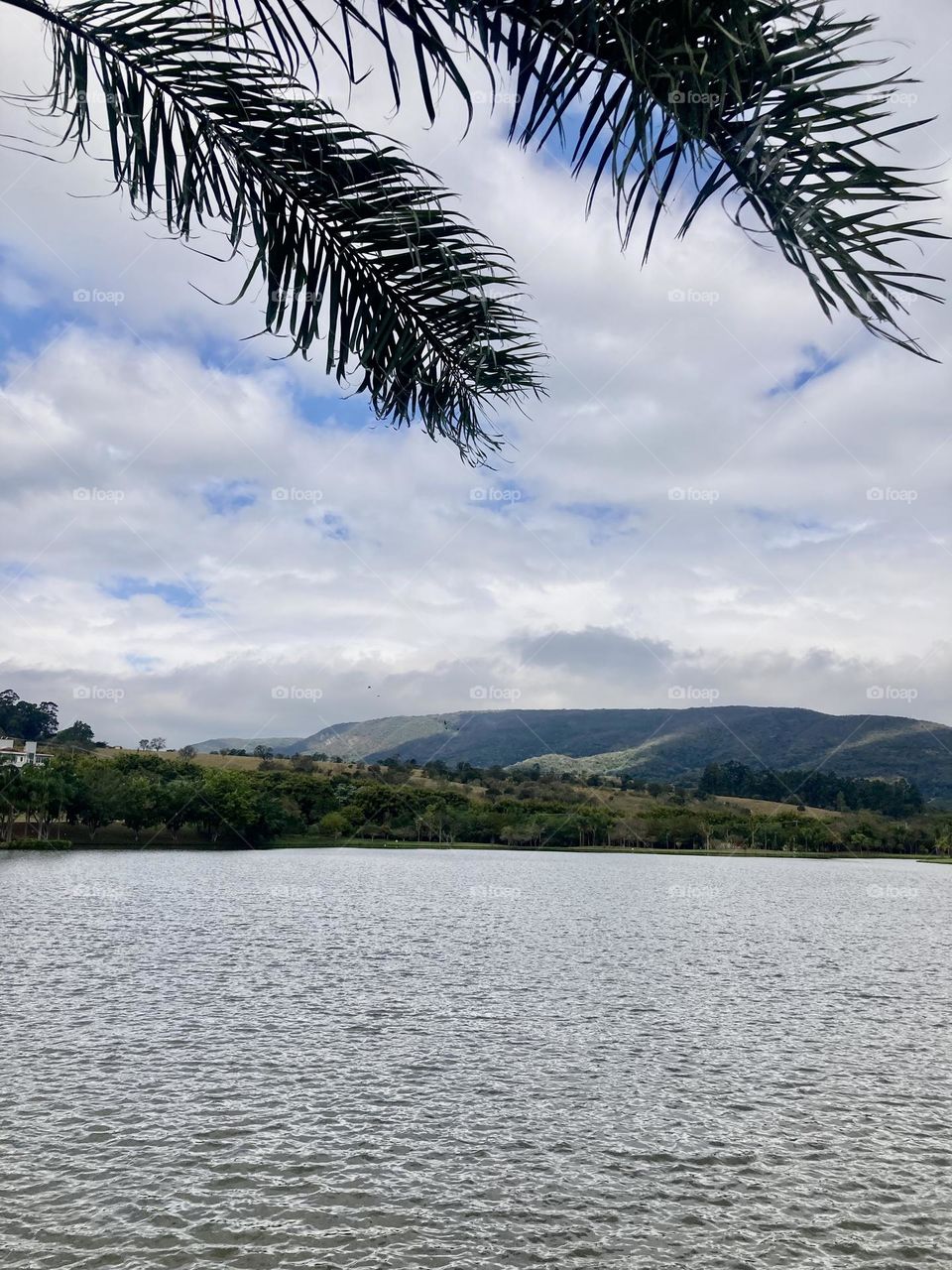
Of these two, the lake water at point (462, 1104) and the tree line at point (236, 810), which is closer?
the lake water at point (462, 1104)

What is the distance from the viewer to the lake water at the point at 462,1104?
13.8m

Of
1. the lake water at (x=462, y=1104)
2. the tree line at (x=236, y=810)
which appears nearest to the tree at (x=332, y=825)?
the tree line at (x=236, y=810)

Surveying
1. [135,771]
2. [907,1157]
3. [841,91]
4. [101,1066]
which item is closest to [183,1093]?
[101,1066]

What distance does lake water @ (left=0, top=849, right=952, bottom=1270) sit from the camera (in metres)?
13.8

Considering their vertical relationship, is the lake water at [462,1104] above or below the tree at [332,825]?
above

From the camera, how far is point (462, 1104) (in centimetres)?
2014

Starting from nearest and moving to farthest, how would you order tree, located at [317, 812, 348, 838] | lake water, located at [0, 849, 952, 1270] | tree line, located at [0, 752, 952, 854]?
lake water, located at [0, 849, 952, 1270]
tree line, located at [0, 752, 952, 854]
tree, located at [317, 812, 348, 838]

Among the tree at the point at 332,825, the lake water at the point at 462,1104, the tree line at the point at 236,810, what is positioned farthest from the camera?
the tree at the point at 332,825

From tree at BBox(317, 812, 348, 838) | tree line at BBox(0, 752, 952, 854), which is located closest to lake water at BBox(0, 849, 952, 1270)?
tree line at BBox(0, 752, 952, 854)

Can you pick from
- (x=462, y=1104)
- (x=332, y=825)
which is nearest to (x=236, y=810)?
(x=332, y=825)

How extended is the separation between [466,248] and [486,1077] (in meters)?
20.9

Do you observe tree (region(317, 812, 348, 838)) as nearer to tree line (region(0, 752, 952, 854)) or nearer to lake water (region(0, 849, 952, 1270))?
tree line (region(0, 752, 952, 854))

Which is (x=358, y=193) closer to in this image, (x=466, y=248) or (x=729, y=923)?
(x=466, y=248)

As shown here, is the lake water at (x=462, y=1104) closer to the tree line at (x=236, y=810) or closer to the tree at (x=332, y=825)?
the tree line at (x=236, y=810)
